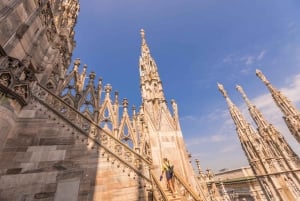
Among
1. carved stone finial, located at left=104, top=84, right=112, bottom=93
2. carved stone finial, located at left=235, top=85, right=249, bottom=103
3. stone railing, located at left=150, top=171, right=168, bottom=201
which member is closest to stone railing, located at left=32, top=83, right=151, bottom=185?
stone railing, located at left=150, top=171, right=168, bottom=201

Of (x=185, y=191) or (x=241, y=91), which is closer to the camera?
(x=185, y=191)

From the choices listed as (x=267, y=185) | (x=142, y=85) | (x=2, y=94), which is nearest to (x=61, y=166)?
(x=2, y=94)

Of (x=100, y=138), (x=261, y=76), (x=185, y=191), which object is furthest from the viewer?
(x=261, y=76)

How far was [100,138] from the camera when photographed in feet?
24.4

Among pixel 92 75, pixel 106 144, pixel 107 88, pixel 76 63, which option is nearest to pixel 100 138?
pixel 106 144

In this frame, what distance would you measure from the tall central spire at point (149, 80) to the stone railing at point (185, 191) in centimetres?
618

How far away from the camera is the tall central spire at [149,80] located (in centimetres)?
1296

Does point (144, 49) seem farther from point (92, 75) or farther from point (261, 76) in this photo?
point (261, 76)

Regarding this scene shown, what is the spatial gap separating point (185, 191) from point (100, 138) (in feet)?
14.8

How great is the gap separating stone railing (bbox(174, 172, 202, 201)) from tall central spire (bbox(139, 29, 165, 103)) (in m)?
6.18

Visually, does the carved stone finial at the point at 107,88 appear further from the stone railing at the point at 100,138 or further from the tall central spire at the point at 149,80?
the stone railing at the point at 100,138

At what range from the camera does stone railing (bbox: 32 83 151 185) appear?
22.9 feet

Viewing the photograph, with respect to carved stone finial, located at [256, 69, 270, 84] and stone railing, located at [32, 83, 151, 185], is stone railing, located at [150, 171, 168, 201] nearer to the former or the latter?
stone railing, located at [32, 83, 151, 185]

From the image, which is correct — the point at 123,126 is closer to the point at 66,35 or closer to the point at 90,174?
the point at 90,174
